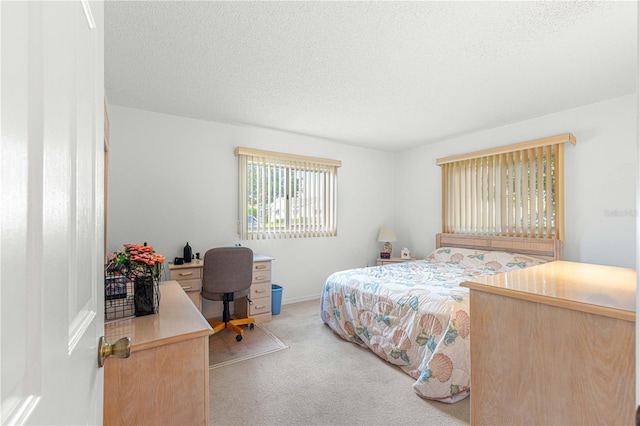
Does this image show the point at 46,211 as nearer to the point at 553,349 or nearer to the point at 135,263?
the point at 135,263

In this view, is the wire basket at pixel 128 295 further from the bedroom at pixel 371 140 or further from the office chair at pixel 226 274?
the bedroom at pixel 371 140

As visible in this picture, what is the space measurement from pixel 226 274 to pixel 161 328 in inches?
68.4

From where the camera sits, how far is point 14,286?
30 cm

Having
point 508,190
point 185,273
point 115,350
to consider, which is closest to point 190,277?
point 185,273

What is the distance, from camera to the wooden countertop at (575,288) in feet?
3.57

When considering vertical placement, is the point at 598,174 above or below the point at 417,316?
above

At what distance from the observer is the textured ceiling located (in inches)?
72.8

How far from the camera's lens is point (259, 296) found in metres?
3.71

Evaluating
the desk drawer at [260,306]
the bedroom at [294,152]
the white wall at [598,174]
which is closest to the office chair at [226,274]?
the desk drawer at [260,306]

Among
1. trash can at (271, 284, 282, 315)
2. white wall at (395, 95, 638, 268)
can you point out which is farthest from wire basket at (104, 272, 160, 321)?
white wall at (395, 95, 638, 268)

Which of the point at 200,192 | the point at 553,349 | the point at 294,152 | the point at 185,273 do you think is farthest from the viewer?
the point at 294,152

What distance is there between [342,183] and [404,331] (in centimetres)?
292

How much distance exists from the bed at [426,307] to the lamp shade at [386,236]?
884 millimetres

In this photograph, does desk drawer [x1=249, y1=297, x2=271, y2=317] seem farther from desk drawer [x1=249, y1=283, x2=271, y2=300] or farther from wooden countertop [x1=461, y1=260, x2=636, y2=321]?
wooden countertop [x1=461, y1=260, x2=636, y2=321]
